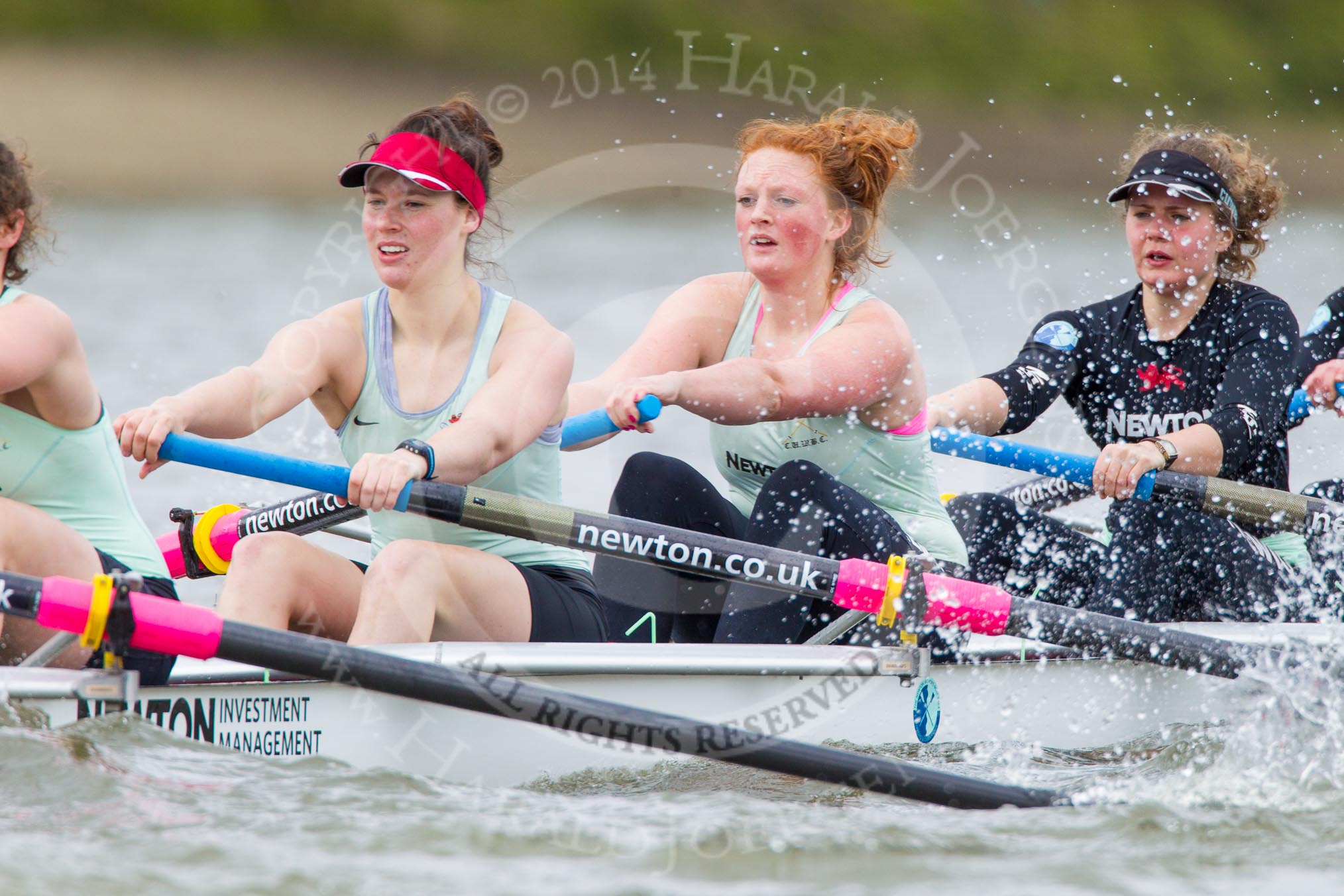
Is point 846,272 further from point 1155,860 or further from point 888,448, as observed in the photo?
point 1155,860

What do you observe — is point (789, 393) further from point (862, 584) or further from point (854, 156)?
point (854, 156)

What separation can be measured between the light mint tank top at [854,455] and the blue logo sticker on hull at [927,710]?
0.31 meters

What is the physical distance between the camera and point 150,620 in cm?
239

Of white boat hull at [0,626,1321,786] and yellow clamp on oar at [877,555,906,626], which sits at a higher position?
yellow clamp on oar at [877,555,906,626]

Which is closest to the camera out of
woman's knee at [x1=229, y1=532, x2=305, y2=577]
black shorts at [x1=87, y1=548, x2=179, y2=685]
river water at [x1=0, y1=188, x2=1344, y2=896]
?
river water at [x1=0, y1=188, x2=1344, y2=896]

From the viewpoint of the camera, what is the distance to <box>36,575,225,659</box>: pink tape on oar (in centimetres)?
237

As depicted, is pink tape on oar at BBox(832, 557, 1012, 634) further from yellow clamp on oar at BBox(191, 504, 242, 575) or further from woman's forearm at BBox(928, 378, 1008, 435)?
yellow clamp on oar at BBox(191, 504, 242, 575)

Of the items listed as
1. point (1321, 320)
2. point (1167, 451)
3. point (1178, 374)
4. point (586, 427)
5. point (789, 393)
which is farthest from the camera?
point (1321, 320)

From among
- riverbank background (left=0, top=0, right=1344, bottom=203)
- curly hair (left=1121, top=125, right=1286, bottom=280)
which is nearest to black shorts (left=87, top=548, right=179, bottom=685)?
curly hair (left=1121, top=125, right=1286, bottom=280)

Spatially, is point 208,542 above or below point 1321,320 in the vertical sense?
below

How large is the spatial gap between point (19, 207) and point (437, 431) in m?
0.91

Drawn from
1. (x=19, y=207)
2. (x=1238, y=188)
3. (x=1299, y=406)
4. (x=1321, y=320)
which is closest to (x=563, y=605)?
(x=19, y=207)

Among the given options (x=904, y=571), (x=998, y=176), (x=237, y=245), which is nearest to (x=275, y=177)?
(x=237, y=245)

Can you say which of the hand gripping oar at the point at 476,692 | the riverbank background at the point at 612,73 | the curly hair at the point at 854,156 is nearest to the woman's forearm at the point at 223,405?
the hand gripping oar at the point at 476,692
